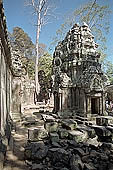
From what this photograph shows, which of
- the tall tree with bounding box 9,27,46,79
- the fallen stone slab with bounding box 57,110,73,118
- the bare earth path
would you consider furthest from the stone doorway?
the tall tree with bounding box 9,27,46,79

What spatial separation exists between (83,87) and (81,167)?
20.1 feet

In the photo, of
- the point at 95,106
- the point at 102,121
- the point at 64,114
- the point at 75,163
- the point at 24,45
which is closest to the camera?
the point at 75,163

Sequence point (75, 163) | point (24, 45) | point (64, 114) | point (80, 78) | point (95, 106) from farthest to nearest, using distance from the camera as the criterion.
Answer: point (24, 45)
point (95, 106)
point (80, 78)
point (64, 114)
point (75, 163)

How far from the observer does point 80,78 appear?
911 centimetres

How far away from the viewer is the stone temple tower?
834cm

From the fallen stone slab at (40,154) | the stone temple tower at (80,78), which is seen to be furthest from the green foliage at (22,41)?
the fallen stone slab at (40,154)

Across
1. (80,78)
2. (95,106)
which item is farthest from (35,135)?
(95,106)

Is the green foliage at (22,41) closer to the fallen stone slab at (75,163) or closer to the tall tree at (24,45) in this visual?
the tall tree at (24,45)

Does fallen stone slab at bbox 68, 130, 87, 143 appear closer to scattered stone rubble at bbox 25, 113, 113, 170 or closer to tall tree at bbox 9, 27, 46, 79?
scattered stone rubble at bbox 25, 113, 113, 170

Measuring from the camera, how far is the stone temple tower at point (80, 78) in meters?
8.34

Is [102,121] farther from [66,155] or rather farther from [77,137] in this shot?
[66,155]

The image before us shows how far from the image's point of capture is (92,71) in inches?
338

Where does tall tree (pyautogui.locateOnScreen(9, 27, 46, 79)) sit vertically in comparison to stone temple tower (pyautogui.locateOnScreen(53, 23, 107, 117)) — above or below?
above

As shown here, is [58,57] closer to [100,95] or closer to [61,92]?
[61,92]
